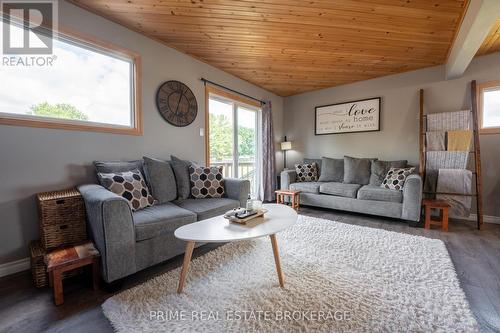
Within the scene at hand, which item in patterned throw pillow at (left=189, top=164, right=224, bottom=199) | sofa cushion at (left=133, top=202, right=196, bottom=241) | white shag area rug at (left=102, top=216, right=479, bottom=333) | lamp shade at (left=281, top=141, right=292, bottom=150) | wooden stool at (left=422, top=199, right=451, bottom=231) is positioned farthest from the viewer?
lamp shade at (left=281, top=141, right=292, bottom=150)

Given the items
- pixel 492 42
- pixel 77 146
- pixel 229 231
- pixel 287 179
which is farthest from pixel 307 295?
pixel 492 42

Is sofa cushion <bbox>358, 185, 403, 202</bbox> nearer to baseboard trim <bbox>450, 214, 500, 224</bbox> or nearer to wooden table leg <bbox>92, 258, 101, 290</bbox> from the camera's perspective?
baseboard trim <bbox>450, 214, 500, 224</bbox>

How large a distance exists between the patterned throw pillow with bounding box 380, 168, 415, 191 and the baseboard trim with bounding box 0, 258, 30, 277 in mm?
4222

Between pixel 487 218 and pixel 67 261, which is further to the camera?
pixel 487 218

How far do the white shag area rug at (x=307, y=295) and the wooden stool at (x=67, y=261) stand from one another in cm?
29

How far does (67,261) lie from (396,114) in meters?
4.70

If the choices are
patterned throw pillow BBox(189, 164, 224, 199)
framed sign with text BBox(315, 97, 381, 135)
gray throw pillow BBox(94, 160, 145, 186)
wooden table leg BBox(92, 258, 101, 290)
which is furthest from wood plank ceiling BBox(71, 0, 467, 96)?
wooden table leg BBox(92, 258, 101, 290)

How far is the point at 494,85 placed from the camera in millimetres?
2992

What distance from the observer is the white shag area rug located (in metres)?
1.21

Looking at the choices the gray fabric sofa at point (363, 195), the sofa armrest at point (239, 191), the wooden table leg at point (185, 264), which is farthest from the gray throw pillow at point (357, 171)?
the wooden table leg at point (185, 264)

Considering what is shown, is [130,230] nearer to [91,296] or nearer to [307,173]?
[91,296]

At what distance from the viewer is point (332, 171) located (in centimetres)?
399

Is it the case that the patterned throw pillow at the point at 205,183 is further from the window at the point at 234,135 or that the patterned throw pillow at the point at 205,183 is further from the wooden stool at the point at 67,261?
the wooden stool at the point at 67,261

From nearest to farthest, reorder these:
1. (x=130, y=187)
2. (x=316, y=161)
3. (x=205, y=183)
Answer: (x=130, y=187)
(x=205, y=183)
(x=316, y=161)
